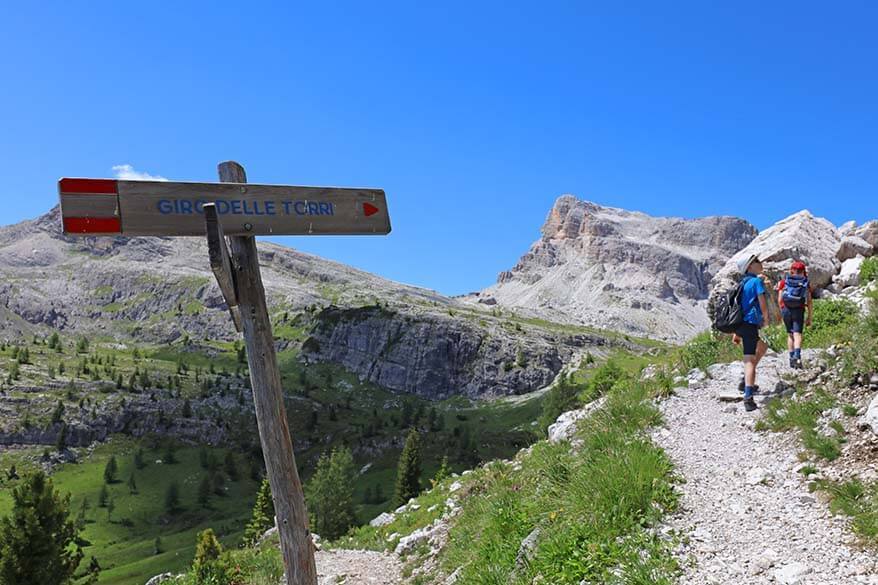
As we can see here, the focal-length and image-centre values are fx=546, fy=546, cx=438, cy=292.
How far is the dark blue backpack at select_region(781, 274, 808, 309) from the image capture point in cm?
1475

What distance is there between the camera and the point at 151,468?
17600 centimetres

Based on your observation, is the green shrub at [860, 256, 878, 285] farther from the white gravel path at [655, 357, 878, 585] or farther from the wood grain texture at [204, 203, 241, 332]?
the wood grain texture at [204, 203, 241, 332]

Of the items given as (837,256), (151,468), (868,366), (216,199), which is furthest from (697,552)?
(151,468)

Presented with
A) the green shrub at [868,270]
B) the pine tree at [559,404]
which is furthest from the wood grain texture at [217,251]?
the pine tree at [559,404]

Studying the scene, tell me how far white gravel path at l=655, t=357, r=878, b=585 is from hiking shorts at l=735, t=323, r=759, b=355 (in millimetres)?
1432

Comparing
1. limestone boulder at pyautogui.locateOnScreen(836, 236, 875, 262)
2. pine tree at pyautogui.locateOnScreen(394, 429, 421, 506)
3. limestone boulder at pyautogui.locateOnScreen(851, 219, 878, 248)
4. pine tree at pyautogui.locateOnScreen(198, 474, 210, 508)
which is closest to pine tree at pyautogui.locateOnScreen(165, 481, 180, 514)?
pine tree at pyautogui.locateOnScreen(198, 474, 210, 508)

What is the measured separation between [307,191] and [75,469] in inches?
8380

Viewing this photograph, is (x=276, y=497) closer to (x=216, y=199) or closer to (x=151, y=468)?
(x=216, y=199)

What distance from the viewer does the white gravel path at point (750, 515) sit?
695cm

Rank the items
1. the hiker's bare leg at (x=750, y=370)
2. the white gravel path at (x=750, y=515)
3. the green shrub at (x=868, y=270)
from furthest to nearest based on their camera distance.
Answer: the green shrub at (x=868, y=270) < the hiker's bare leg at (x=750, y=370) < the white gravel path at (x=750, y=515)

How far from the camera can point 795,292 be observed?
14844mm

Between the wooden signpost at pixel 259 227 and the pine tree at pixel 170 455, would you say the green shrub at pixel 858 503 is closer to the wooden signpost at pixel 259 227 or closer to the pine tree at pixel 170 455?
the wooden signpost at pixel 259 227

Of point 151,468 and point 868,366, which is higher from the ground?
point 868,366

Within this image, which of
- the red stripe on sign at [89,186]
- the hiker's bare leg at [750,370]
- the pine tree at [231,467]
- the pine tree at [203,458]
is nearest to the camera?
the red stripe on sign at [89,186]
